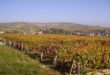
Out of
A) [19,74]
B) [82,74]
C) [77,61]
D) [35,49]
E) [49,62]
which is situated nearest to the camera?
[19,74]

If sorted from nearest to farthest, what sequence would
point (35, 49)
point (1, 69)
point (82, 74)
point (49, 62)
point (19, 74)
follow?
point (19, 74)
point (1, 69)
point (82, 74)
point (49, 62)
point (35, 49)

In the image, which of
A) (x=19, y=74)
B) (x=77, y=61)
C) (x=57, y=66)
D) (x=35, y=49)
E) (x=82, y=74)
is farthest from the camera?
(x=35, y=49)

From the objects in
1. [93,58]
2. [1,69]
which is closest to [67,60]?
[93,58]

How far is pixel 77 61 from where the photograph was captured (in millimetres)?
21891

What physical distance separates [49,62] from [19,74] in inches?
465

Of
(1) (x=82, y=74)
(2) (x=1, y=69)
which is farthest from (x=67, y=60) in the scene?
(2) (x=1, y=69)

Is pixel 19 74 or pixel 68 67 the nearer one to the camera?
pixel 19 74

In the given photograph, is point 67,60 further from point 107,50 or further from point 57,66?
point 107,50

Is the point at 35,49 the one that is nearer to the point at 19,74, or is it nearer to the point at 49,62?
the point at 49,62

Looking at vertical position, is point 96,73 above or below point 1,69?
below

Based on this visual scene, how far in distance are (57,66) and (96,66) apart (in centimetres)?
340

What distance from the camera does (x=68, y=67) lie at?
2327 centimetres

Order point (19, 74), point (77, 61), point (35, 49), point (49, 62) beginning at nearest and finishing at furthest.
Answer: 1. point (19, 74)
2. point (77, 61)
3. point (49, 62)
4. point (35, 49)

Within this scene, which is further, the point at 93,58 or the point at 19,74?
the point at 93,58
